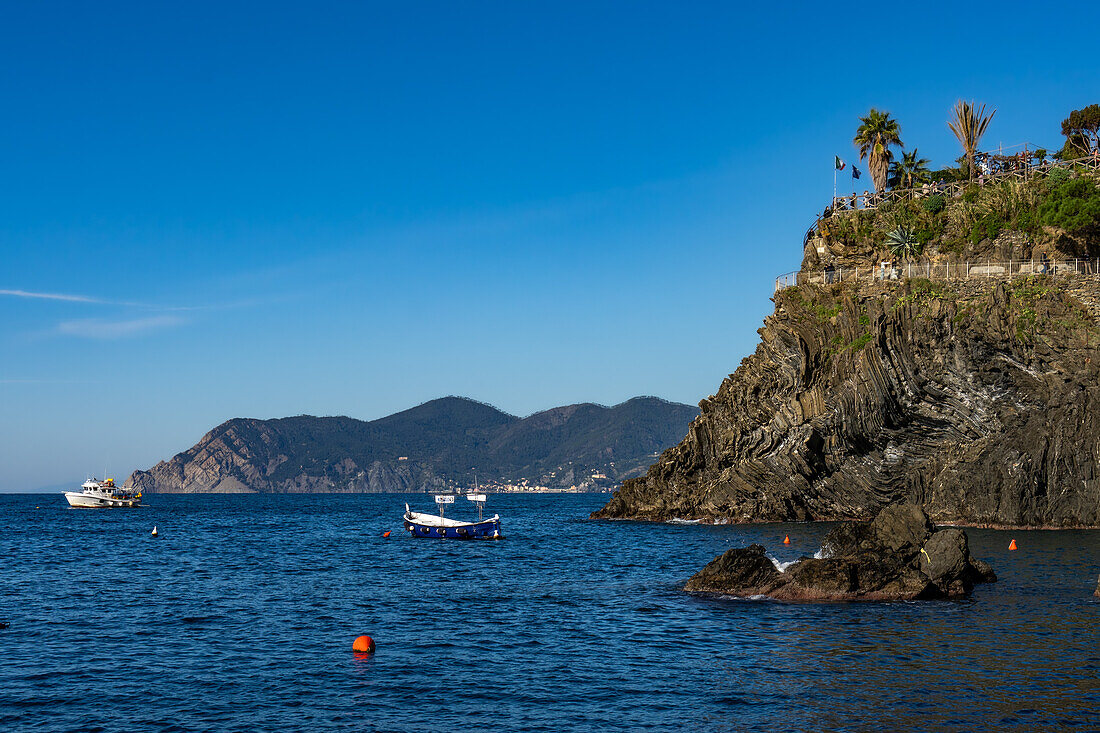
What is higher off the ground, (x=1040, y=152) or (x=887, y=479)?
(x=1040, y=152)

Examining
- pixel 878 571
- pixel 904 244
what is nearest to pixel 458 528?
pixel 878 571

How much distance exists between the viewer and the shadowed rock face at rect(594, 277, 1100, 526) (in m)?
67.4

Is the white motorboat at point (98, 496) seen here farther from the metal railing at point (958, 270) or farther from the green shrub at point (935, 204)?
the green shrub at point (935, 204)

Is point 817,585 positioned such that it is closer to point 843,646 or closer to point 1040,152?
point 843,646

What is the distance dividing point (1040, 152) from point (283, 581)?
7851 cm

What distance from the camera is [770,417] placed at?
83688mm

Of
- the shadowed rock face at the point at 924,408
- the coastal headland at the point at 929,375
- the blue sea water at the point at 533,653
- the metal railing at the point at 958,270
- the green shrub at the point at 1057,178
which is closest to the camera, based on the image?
the blue sea water at the point at 533,653

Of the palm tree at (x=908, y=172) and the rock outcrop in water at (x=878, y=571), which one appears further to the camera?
the palm tree at (x=908, y=172)

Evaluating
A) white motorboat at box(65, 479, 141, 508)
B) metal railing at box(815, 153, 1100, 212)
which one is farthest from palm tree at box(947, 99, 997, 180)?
white motorboat at box(65, 479, 141, 508)

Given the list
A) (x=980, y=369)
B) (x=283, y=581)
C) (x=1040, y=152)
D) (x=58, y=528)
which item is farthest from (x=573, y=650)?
(x=58, y=528)

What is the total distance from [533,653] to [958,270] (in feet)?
201

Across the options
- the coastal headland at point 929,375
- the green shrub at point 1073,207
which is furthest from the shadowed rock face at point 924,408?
the green shrub at point 1073,207

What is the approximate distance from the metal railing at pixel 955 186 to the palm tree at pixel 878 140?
86.3 inches

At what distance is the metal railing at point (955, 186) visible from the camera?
8456 centimetres
